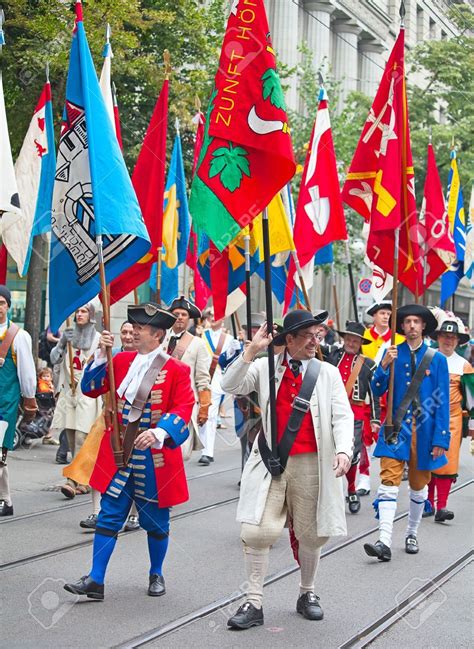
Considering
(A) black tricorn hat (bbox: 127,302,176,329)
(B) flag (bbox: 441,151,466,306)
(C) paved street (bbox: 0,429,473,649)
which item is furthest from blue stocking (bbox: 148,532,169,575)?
(B) flag (bbox: 441,151,466,306)

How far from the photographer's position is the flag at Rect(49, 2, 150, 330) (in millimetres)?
7367

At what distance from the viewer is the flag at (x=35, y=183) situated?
1121 centimetres

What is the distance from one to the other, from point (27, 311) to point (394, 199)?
29.7ft

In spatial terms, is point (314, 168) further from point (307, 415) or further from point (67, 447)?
point (307, 415)

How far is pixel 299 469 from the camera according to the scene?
21.3 ft

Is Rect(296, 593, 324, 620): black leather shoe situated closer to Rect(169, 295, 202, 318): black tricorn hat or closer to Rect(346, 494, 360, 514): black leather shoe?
Rect(346, 494, 360, 514): black leather shoe

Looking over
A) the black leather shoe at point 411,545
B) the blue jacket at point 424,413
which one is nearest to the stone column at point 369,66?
the blue jacket at point 424,413

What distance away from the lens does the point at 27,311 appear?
669 inches

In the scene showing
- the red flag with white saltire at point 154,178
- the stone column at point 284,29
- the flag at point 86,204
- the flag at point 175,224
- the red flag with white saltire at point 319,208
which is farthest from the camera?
the stone column at point 284,29

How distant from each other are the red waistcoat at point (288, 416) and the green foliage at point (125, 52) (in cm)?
1041

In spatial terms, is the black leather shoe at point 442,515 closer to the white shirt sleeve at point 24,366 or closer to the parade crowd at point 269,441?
the parade crowd at point 269,441

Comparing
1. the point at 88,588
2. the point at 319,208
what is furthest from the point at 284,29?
the point at 88,588

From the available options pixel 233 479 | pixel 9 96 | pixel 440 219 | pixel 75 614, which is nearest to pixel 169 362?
pixel 75 614

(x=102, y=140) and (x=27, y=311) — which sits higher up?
(x=102, y=140)
